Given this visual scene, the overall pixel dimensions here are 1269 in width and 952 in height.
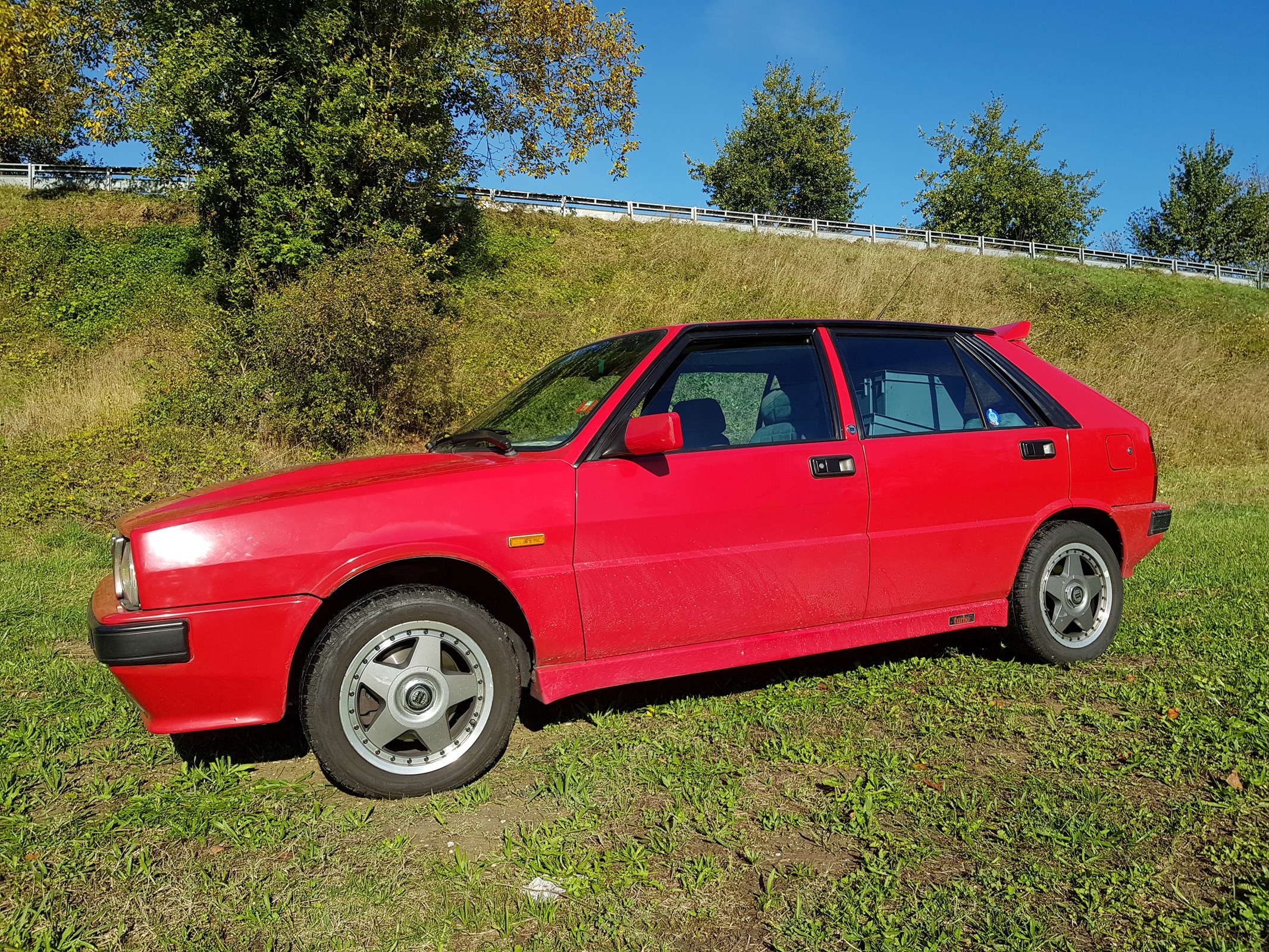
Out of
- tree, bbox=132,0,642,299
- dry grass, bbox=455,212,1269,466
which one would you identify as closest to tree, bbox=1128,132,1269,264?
dry grass, bbox=455,212,1269,466

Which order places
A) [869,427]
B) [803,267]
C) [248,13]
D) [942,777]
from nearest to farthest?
[942,777], [869,427], [248,13], [803,267]

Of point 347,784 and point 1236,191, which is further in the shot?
point 1236,191

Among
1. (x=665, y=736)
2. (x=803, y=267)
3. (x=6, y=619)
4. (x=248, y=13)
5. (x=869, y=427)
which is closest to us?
(x=665, y=736)

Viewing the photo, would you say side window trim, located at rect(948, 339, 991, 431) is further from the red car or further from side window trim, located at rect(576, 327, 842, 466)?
side window trim, located at rect(576, 327, 842, 466)

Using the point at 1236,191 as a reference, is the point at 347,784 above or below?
below

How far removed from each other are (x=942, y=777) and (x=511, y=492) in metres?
2.00

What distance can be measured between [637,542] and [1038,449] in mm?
2345

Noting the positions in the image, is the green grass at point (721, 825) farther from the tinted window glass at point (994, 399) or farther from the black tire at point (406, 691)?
the tinted window glass at point (994, 399)

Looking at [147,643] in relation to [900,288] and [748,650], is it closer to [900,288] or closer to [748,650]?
[748,650]

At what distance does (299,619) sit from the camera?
3.02 m

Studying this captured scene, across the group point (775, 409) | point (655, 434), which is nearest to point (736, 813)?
point (655, 434)

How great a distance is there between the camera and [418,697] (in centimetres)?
314

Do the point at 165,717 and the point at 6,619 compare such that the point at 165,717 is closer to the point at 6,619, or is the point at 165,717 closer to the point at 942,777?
the point at 942,777

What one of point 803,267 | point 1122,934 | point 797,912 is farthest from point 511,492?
point 803,267
